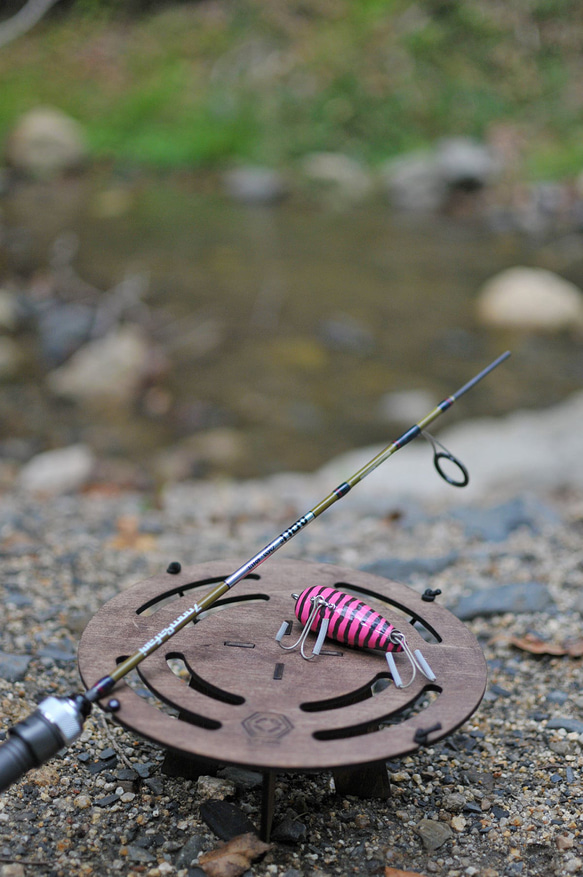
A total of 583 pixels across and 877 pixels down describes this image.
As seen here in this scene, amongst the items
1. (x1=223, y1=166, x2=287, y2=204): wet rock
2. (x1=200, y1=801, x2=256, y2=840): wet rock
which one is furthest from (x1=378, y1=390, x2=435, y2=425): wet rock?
(x1=223, y1=166, x2=287, y2=204): wet rock

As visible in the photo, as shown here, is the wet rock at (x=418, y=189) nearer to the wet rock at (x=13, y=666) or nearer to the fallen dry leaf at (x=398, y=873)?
the wet rock at (x=13, y=666)

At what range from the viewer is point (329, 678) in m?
2.41

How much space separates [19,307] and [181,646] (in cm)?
796

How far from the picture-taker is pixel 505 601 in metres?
3.91

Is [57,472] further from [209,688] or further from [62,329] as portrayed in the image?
[209,688]

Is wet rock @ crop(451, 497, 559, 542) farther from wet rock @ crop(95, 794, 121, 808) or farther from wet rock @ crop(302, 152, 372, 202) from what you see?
wet rock @ crop(302, 152, 372, 202)

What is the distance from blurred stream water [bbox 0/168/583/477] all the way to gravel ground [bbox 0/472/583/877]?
273 cm

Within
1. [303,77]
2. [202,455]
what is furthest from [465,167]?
[202,455]

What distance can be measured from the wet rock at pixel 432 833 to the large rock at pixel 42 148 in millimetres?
15123

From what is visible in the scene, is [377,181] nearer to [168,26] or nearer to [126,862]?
[168,26]

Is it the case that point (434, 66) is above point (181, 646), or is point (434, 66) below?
below

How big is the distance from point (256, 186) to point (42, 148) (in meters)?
4.21

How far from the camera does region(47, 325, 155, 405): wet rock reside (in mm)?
8328

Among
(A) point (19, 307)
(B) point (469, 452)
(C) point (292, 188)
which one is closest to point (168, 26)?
(C) point (292, 188)
